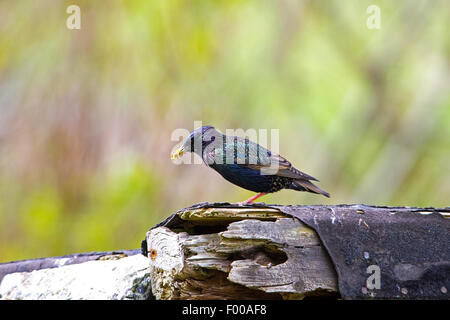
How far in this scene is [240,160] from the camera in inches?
166

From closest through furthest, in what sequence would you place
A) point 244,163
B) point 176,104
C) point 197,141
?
1. point 244,163
2. point 197,141
3. point 176,104

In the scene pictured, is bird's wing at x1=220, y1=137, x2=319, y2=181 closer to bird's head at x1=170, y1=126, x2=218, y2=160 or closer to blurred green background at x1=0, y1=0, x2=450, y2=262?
bird's head at x1=170, y1=126, x2=218, y2=160

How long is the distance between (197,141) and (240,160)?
0.34 metres

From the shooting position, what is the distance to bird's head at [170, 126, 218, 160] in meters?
4.29

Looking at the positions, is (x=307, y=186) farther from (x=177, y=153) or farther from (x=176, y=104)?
(x=176, y=104)

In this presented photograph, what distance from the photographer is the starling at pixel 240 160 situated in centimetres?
423

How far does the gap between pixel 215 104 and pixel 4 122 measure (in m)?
2.44

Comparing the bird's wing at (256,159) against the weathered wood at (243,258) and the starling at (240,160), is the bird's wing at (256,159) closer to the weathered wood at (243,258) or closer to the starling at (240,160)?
the starling at (240,160)

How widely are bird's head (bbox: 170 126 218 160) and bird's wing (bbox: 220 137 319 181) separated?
131 millimetres

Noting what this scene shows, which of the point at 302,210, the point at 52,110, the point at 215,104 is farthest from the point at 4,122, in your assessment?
the point at 302,210

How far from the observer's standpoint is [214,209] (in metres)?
2.99

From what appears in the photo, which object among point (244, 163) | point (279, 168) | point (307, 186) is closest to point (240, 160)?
point (244, 163)

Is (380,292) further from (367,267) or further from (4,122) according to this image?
(4,122)

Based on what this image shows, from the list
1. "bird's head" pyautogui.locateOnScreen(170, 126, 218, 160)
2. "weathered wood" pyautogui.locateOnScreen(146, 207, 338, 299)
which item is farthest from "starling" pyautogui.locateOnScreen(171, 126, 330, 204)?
"weathered wood" pyautogui.locateOnScreen(146, 207, 338, 299)
